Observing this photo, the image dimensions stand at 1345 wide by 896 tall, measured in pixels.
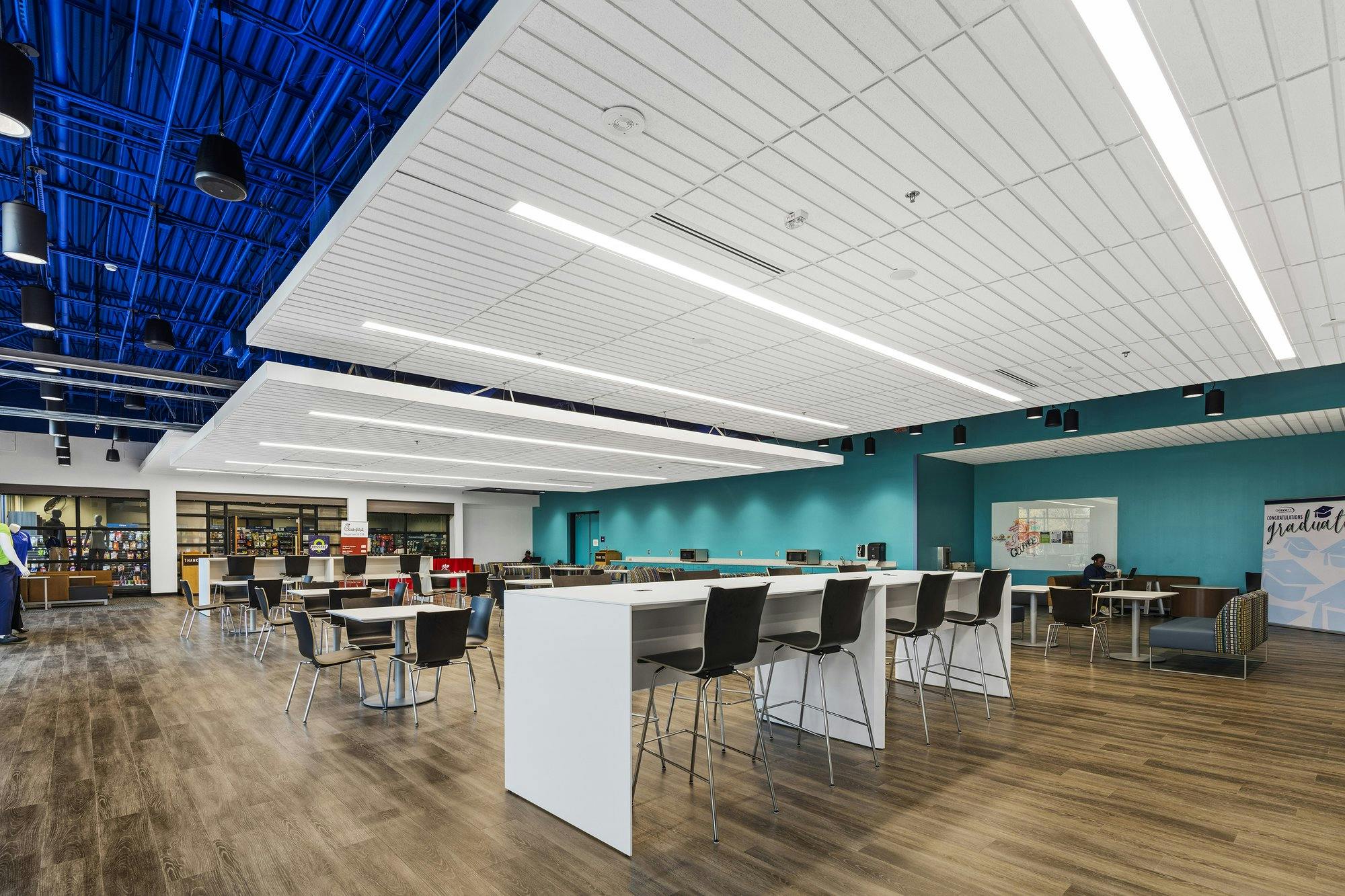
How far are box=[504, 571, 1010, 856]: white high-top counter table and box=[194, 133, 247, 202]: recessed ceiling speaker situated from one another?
2735 mm

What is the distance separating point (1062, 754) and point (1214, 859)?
1435 mm

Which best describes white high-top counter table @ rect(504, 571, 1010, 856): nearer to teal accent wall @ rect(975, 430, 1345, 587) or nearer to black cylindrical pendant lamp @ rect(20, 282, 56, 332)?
black cylindrical pendant lamp @ rect(20, 282, 56, 332)

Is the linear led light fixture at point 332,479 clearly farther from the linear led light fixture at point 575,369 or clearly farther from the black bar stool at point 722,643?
the black bar stool at point 722,643

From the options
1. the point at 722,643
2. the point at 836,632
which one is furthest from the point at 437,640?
the point at 836,632

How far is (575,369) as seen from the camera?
7293 millimetres

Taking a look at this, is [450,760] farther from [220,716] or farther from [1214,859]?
[1214,859]

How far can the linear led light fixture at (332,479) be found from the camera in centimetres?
1605

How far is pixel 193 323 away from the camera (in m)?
9.95

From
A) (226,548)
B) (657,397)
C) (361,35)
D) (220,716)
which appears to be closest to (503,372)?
(657,397)

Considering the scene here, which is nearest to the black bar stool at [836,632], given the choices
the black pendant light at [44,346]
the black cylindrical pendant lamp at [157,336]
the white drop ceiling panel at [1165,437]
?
the black cylindrical pendant lamp at [157,336]

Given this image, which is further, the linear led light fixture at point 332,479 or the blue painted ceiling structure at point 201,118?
the linear led light fixture at point 332,479

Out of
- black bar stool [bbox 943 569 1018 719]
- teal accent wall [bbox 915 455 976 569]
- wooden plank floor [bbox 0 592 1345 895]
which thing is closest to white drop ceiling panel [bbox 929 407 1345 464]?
teal accent wall [bbox 915 455 976 569]

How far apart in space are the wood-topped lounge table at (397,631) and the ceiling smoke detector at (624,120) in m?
3.79

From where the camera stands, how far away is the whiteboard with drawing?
43.1ft
